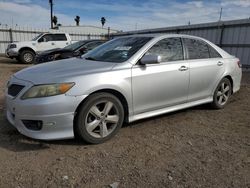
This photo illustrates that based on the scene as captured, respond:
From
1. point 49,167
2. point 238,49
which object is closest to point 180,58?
point 49,167

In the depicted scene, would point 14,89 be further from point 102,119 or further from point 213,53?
point 213,53

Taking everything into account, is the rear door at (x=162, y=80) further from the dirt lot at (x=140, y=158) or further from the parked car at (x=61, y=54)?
the parked car at (x=61, y=54)

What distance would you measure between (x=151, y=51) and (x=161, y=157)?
5.65 ft

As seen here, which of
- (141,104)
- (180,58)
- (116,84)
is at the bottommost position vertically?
(141,104)

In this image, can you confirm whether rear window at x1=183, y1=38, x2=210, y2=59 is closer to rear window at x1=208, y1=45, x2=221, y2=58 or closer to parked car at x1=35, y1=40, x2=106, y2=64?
rear window at x1=208, y1=45, x2=221, y2=58

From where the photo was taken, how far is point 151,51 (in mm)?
3918

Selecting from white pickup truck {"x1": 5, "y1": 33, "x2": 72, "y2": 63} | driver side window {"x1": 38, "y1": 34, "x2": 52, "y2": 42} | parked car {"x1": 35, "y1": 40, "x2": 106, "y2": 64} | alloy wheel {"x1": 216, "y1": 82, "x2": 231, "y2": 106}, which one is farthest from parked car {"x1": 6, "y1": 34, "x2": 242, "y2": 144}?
driver side window {"x1": 38, "y1": 34, "x2": 52, "y2": 42}

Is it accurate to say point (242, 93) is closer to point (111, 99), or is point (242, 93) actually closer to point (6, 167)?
point (111, 99)

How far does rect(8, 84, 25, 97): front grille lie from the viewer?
3.23 metres

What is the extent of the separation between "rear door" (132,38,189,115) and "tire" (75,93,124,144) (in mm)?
354

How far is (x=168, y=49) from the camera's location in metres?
4.19

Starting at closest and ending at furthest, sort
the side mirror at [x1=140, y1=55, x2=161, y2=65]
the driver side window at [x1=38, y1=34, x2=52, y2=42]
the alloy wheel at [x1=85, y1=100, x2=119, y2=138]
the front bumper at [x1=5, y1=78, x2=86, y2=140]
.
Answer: the front bumper at [x1=5, y1=78, x2=86, y2=140]
the alloy wheel at [x1=85, y1=100, x2=119, y2=138]
the side mirror at [x1=140, y1=55, x2=161, y2=65]
the driver side window at [x1=38, y1=34, x2=52, y2=42]

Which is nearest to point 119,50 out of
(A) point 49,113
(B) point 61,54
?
(A) point 49,113

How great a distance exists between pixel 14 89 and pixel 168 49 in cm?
254
